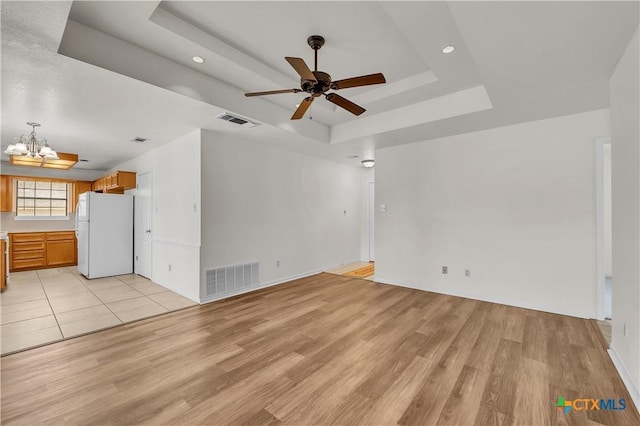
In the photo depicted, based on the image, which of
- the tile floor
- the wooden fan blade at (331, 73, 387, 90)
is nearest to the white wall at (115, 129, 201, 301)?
the tile floor

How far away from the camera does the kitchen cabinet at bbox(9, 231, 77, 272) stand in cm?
639

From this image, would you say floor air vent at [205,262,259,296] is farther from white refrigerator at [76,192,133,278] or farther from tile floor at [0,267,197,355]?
white refrigerator at [76,192,133,278]

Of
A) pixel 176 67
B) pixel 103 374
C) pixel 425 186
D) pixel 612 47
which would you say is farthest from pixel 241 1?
pixel 425 186

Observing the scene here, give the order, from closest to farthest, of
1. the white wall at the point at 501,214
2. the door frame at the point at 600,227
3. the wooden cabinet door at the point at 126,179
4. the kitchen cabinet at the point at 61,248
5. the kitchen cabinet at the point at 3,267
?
1. the door frame at the point at 600,227
2. the white wall at the point at 501,214
3. the kitchen cabinet at the point at 3,267
4. the wooden cabinet door at the point at 126,179
5. the kitchen cabinet at the point at 61,248

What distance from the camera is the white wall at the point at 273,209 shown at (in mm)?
4289

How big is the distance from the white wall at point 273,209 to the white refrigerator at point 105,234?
315cm

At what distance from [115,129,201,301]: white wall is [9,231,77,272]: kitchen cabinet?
3747 millimetres

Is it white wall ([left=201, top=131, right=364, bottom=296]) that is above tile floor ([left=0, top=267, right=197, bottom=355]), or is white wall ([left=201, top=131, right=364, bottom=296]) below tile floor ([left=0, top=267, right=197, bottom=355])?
above

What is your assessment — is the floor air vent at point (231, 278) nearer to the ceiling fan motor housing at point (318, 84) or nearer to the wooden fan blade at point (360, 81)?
the ceiling fan motor housing at point (318, 84)

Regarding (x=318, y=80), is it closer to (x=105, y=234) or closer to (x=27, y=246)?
(x=105, y=234)

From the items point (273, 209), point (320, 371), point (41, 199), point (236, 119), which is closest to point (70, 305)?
point (273, 209)

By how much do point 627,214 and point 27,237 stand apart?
10.4 metres

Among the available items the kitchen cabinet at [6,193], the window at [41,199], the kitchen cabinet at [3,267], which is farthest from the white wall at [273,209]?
the window at [41,199]

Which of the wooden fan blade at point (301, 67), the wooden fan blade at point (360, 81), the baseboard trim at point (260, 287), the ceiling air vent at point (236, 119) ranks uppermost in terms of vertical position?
the ceiling air vent at point (236, 119)
